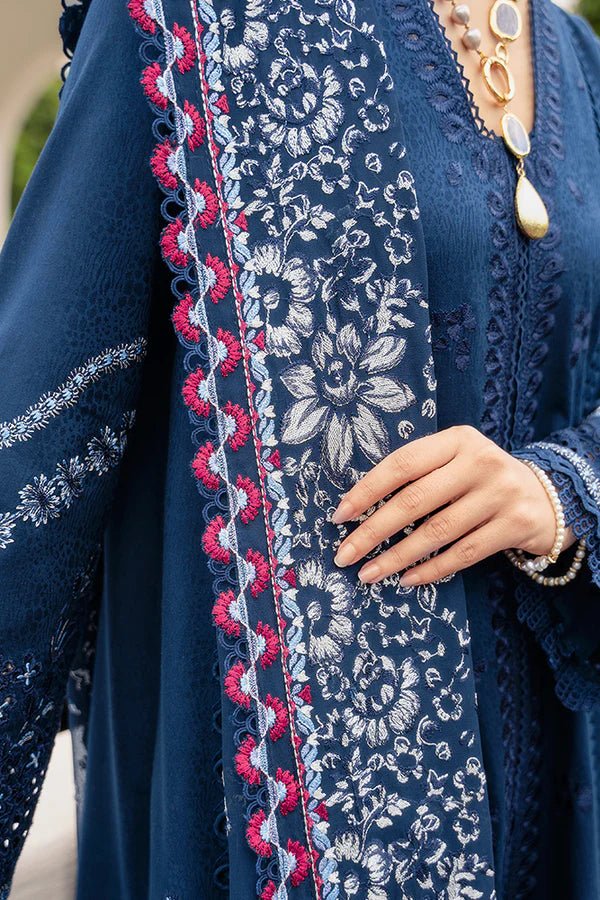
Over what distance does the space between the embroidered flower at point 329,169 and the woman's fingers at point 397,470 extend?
8.1 inches

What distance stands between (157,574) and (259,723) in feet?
0.73

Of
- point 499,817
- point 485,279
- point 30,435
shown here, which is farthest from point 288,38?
point 499,817

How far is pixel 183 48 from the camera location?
61 cm

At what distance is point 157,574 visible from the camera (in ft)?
2.58

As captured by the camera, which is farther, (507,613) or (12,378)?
(507,613)

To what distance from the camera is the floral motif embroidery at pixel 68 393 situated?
612mm

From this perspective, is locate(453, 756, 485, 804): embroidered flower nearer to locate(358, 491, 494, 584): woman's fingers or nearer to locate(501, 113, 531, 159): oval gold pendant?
locate(358, 491, 494, 584): woman's fingers

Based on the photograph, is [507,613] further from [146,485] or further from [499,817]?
[146,485]

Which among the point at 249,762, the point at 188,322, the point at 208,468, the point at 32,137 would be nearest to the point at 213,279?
the point at 188,322

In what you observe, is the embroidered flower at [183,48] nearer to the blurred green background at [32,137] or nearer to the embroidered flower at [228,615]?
the embroidered flower at [228,615]

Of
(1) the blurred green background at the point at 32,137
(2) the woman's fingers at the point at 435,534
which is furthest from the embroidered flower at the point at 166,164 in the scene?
(1) the blurred green background at the point at 32,137

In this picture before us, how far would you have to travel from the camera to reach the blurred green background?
620 centimetres

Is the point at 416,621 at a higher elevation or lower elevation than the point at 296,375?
lower

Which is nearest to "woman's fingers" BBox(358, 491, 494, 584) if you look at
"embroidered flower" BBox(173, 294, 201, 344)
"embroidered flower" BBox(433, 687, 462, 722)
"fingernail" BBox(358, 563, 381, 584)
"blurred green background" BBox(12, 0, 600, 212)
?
"fingernail" BBox(358, 563, 381, 584)
